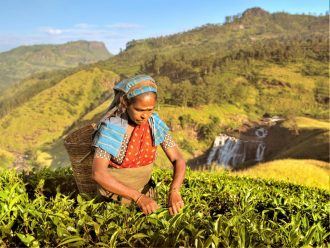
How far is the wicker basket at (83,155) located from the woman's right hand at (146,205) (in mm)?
1101

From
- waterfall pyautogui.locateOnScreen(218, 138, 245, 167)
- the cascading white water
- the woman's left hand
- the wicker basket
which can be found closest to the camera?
the woman's left hand

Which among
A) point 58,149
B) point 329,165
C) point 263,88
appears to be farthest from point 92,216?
point 58,149

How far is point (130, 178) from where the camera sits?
4.18 meters

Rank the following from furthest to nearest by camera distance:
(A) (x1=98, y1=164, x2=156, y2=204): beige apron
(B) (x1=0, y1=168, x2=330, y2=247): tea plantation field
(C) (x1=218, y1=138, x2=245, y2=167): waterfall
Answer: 1. (C) (x1=218, y1=138, x2=245, y2=167): waterfall
2. (A) (x1=98, y1=164, x2=156, y2=204): beige apron
3. (B) (x1=0, y1=168, x2=330, y2=247): tea plantation field

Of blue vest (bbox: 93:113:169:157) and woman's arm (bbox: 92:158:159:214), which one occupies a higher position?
blue vest (bbox: 93:113:169:157)

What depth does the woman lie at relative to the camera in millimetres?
3627

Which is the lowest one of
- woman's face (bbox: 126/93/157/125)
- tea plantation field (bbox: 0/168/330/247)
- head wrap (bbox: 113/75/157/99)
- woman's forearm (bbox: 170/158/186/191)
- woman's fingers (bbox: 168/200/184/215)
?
woman's fingers (bbox: 168/200/184/215)

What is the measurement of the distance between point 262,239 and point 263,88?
136 metres

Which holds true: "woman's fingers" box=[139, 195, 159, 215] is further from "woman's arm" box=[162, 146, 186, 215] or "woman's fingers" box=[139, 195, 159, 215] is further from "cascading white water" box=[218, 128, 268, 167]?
"cascading white water" box=[218, 128, 268, 167]

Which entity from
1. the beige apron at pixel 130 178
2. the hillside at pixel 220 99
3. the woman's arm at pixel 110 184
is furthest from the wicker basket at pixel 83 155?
the hillside at pixel 220 99

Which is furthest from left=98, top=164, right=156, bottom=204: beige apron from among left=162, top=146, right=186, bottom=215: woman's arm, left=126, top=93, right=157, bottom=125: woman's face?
left=126, top=93, right=157, bottom=125: woman's face

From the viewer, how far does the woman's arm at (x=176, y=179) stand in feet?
12.1

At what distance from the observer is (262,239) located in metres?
2.75

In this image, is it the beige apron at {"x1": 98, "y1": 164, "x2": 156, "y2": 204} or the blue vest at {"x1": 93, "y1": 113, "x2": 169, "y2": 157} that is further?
the beige apron at {"x1": 98, "y1": 164, "x2": 156, "y2": 204}
